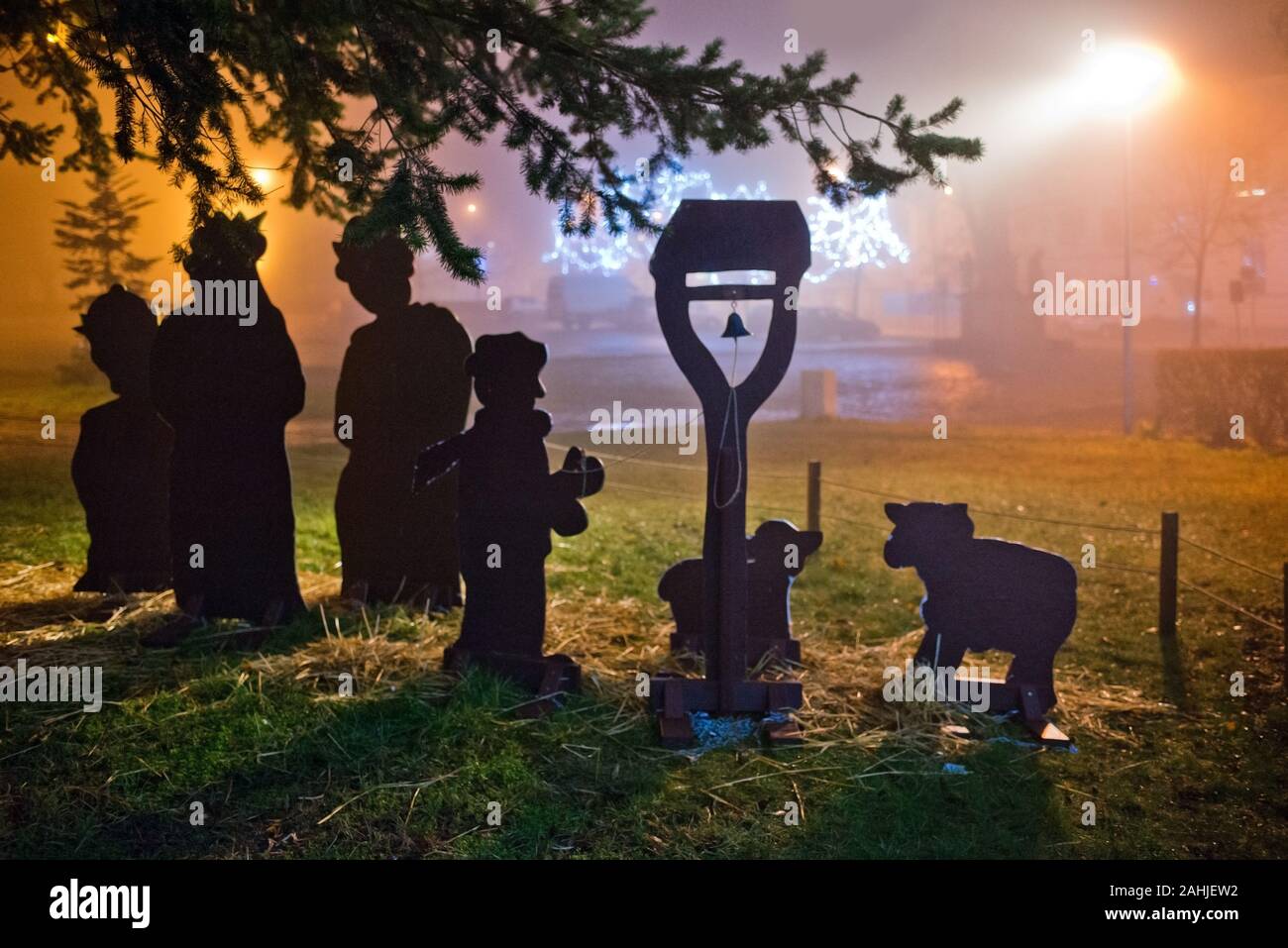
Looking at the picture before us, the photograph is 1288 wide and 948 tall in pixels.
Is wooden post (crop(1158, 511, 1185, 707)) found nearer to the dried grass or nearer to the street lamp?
the dried grass

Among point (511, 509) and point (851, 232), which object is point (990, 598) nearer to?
point (511, 509)

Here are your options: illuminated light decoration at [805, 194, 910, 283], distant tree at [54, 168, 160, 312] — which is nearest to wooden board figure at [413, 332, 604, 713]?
distant tree at [54, 168, 160, 312]

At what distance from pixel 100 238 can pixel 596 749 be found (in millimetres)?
19556

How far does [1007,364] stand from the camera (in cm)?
3422

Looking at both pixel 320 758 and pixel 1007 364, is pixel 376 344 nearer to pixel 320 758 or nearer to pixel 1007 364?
pixel 320 758

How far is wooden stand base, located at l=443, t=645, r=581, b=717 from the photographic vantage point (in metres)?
5.80

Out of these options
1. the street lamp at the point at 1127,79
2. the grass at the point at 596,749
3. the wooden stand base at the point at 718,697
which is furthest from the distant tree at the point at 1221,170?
the wooden stand base at the point at 718,697

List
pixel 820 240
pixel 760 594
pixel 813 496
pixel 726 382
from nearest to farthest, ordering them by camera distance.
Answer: pixel 726 382
pixel 760 594
pixel 813 496
pixel 820 240

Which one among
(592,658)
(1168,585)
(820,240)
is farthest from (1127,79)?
(820,240)

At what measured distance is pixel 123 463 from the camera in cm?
742

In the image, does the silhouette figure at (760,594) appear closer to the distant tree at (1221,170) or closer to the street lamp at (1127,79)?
the street lamp at (1127,79)

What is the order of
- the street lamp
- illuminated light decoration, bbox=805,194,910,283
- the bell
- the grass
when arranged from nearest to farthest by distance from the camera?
the grass → the bell → the street lamp → illuminated light decoration, bbox=805,194,910,283

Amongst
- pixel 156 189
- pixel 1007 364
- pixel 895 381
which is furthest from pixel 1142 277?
pixel 156 189

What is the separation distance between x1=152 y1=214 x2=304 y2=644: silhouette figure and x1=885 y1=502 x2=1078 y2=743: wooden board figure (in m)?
3.96
